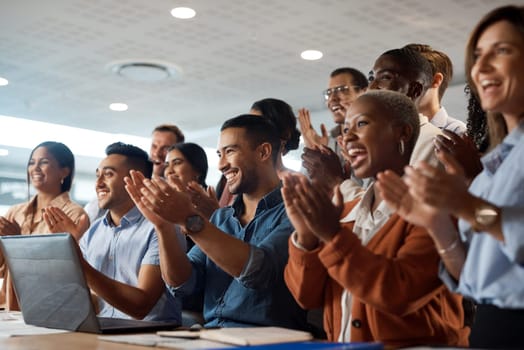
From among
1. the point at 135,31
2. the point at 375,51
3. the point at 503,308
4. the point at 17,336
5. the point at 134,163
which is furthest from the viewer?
the point at 375,51

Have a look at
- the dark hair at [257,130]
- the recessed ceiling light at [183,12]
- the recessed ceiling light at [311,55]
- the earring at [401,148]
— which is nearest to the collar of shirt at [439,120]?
the dark hair at [257,130]

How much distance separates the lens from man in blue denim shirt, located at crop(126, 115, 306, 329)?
202cm

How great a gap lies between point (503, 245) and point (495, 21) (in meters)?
0.49

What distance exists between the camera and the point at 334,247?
1.51 metres

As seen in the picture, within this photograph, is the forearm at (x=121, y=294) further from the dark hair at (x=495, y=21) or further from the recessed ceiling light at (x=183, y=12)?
the recessed ceiling light at (x=183, y=12)

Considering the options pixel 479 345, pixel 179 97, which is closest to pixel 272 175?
pixel 479 345

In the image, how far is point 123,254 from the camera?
2.69m

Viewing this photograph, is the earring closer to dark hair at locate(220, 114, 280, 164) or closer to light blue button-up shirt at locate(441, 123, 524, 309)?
light blue button-up shirt at locate(441, 123, 524, 309)

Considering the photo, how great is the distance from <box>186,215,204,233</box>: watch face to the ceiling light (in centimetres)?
525

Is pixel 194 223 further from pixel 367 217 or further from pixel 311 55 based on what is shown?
pixel 311 55

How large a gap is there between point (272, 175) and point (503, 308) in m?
1.33

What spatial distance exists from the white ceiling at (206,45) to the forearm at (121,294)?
3.49 metres

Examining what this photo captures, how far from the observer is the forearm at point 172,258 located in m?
2.18

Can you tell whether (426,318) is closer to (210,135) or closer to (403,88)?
(403,88)
